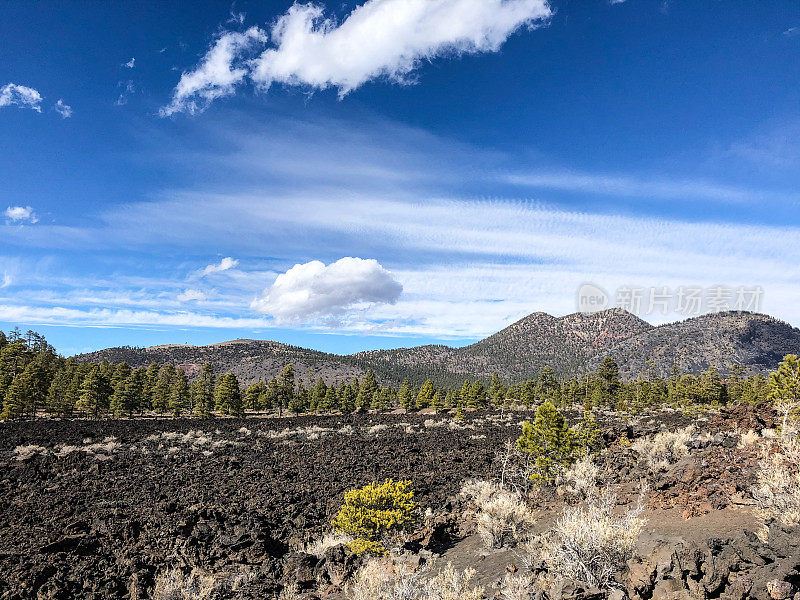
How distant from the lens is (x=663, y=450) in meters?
17.2

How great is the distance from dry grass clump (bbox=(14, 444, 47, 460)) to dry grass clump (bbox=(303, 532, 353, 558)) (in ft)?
79.1

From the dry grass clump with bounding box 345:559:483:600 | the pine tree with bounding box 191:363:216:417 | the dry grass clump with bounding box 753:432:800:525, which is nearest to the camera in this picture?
the dry grass clump with bounding box 753:432:800:525

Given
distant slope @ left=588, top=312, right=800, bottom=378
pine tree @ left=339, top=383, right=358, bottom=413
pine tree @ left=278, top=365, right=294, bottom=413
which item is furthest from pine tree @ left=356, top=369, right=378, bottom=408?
distant slope @ left=588, top=312, right=800, bottom=378

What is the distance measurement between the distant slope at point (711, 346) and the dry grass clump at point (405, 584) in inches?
6753

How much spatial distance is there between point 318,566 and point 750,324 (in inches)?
9260

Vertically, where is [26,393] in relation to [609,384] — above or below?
above

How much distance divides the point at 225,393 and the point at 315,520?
57.0 metres

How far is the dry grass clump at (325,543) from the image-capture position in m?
12.9

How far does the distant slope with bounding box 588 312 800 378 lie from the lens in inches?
6270

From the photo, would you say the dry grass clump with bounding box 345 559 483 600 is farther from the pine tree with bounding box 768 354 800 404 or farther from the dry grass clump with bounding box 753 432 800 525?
the pine tree with bounding box 768 354 800 404

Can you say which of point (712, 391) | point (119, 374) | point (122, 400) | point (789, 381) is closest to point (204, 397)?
point (122, 400)

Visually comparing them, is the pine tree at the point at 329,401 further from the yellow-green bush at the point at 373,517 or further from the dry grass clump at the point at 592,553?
the dry grass clump at the point at 592,553

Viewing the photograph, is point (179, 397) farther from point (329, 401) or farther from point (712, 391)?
point (712, 391)

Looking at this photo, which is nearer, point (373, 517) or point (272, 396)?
point (373, 517)
